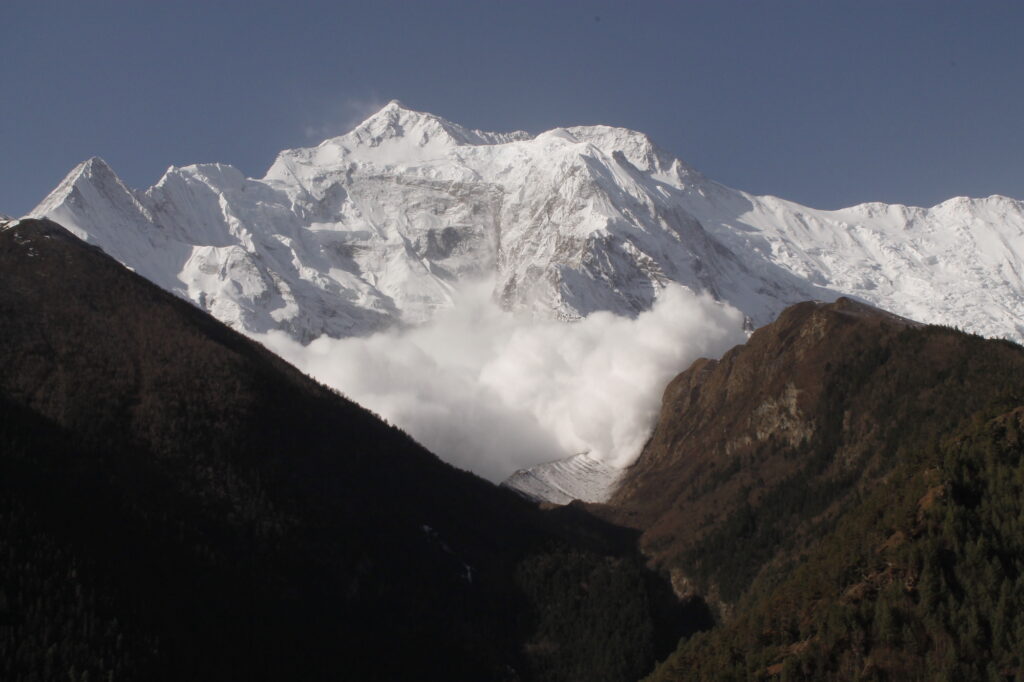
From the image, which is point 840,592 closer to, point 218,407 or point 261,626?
point 261,626

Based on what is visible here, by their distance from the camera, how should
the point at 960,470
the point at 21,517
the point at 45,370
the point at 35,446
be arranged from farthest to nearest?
the point at 45,370, the point at 35,446, the point at 21,517, the point at 960,470

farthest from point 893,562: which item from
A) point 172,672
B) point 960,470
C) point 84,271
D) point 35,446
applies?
point 84,271

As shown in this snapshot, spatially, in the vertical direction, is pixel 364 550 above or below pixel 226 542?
below

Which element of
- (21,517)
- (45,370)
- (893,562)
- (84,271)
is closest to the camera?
(893,562)

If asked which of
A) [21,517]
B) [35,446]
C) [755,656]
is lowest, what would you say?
[755,656]

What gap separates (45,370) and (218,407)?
25078 mm

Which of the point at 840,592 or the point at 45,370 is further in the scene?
the point at 45,370

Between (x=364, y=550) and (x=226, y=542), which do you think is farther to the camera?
(x=364, y=550)

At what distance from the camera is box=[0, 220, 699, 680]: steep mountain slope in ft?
379

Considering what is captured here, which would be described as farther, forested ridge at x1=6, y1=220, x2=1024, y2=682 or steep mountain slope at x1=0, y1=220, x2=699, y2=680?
steep mountain slope at x1=0, y1=220, x2=699, y2=680

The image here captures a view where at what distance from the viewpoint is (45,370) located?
A: 533 ft

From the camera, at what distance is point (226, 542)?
141375 mm

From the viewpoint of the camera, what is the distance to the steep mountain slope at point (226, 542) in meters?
116

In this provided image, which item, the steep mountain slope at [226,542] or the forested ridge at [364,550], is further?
the steep mountain slope at [226,542]
